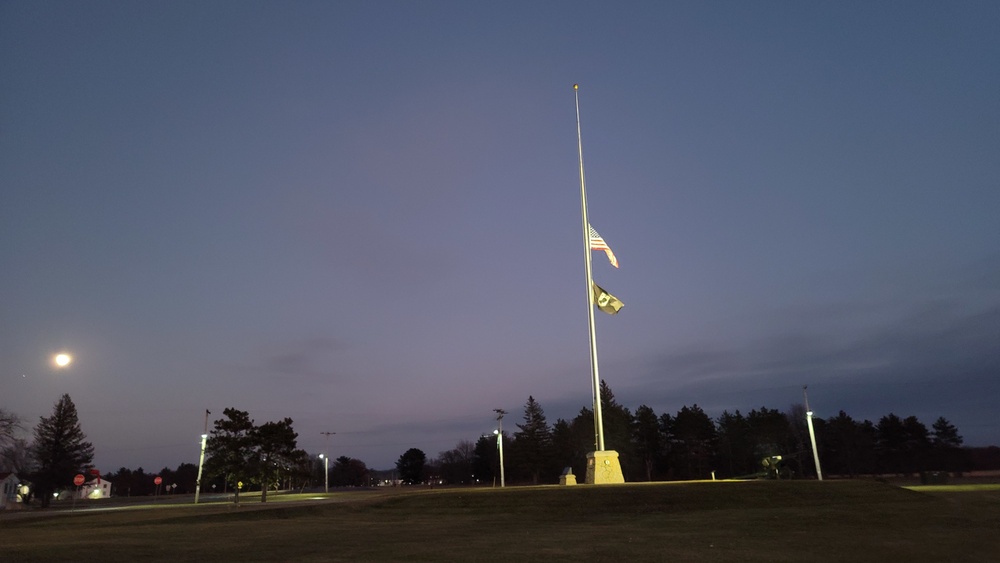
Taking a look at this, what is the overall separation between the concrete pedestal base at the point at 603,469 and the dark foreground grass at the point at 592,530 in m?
3.22

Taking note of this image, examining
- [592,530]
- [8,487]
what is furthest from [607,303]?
[8,487]

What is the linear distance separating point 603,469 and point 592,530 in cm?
1282

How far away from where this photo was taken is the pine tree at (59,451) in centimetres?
7006

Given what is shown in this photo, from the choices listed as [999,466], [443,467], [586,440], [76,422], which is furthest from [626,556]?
[443,467]

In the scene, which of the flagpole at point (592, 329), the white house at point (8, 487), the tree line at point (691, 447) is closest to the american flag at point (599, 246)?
the flagpole at point (592, 329)

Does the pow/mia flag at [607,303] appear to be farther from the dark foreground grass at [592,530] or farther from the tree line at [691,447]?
the tree line at [691,447]

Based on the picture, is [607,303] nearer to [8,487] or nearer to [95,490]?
[8,487]

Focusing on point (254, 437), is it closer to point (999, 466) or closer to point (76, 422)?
point (76, 422)

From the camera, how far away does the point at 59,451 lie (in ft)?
238

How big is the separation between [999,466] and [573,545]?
10660 cm

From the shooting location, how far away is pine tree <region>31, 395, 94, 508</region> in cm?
7006

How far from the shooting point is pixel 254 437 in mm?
41594

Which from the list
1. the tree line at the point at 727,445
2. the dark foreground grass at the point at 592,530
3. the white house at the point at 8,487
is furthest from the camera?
the tree line at the point at 727,445

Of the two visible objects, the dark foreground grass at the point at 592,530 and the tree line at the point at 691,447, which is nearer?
the dark foreground grass at the point at 592,530
